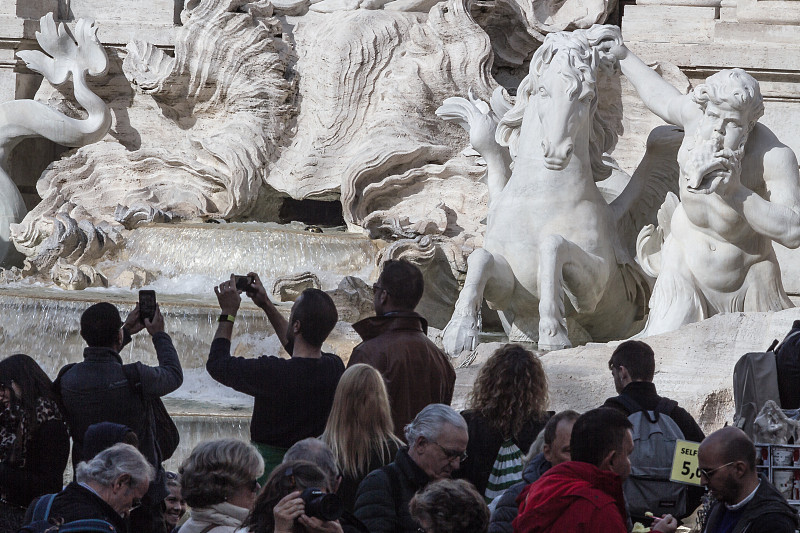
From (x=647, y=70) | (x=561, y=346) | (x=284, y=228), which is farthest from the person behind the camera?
(x=284, y=228)

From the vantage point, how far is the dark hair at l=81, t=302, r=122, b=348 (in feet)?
14.3

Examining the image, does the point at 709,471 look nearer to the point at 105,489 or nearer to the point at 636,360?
the point at 636,360

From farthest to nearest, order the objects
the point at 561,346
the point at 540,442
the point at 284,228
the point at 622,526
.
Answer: the point at 284,228, the point at 561,346, the point at 540,442, the point at 622,526

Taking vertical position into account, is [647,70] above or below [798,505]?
above

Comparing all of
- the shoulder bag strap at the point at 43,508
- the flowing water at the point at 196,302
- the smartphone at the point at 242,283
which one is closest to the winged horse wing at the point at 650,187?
the flowing water at the point at 196,302

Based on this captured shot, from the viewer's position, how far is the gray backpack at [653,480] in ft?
13.6

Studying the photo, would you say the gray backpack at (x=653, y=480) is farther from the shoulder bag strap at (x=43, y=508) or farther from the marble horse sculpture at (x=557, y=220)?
the marble horse sculpture at (x=557, y=220)

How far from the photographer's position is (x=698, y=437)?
4316 mm

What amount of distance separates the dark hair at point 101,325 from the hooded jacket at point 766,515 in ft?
6.00

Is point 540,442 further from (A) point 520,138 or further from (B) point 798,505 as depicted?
(A) point 520,138

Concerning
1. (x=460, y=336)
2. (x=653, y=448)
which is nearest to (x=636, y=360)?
(x=653, y=448)

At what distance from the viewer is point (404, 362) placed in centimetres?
449

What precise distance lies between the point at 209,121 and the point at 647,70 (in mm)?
4381

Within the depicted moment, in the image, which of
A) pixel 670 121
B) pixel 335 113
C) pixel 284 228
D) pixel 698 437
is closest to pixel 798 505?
pixel 698 437
